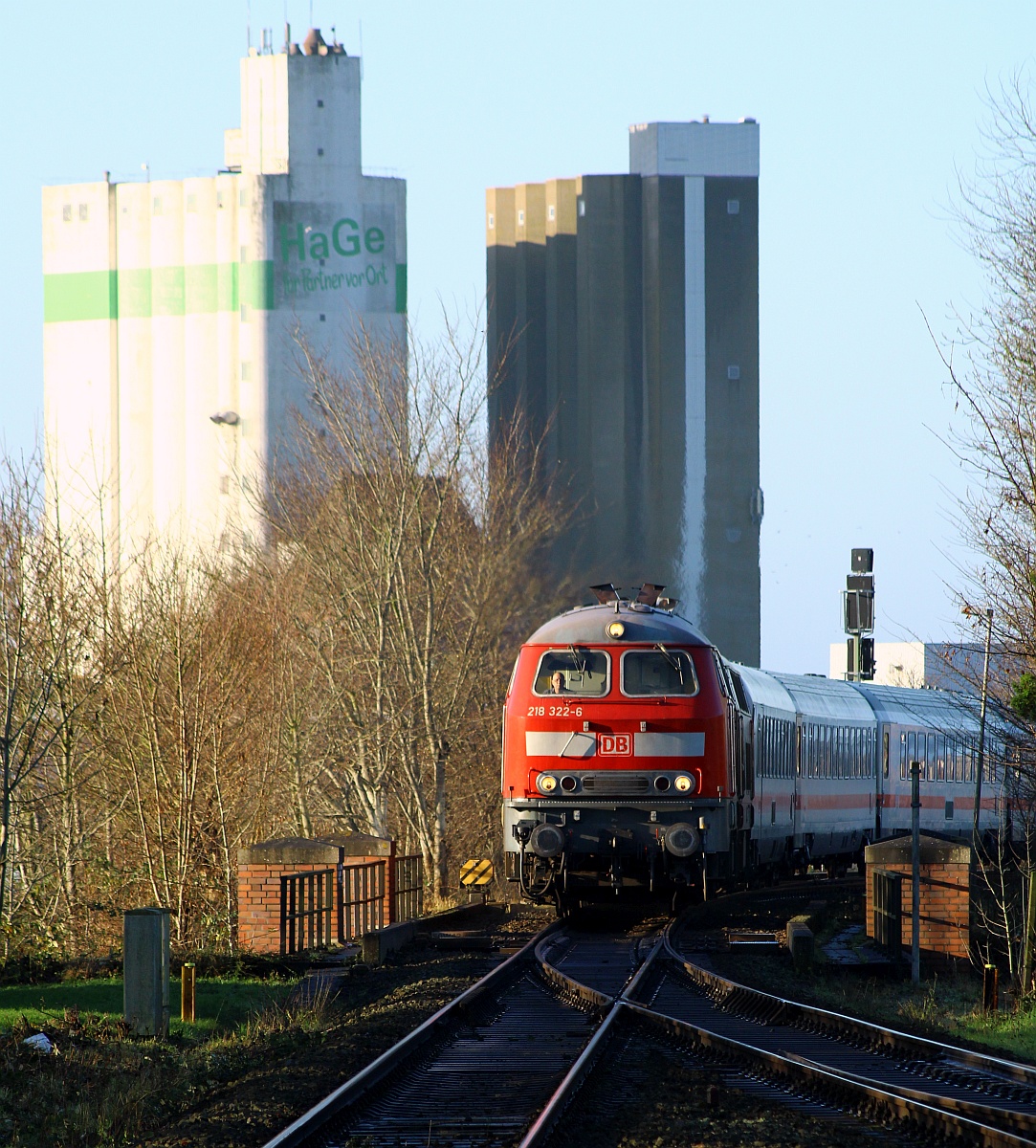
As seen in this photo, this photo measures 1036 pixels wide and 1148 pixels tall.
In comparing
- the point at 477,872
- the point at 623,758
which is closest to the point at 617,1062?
the point at 623,758

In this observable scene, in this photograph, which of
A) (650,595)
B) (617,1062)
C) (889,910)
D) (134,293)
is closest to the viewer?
(617,1062)

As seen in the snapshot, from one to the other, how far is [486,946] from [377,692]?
38.6 feet

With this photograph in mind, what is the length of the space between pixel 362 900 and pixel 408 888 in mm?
3501

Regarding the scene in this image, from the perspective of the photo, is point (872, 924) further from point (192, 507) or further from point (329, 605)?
point (192, 507)

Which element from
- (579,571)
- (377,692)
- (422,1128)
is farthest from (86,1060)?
(579,571)

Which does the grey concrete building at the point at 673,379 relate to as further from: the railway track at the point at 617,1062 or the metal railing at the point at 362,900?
the railway track at the point at 617,1062

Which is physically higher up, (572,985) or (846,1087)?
(846,1087)

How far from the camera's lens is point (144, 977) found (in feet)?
37.5

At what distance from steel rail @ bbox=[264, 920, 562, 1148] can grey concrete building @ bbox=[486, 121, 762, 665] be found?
230 feet

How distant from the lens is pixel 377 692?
27.9 metres

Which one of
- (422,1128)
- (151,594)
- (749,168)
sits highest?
(749,168)

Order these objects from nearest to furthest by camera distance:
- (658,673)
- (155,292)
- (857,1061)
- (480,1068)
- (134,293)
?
1. (480,1068)
2. (857,1061)
3. (658,673)
4. (155,292)
5. (134,293)

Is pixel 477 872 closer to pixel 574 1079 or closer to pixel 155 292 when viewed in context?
pixel 574 1079

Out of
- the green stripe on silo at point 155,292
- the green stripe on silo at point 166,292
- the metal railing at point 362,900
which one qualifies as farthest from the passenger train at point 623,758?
the green stripe on silo at point 166,292
